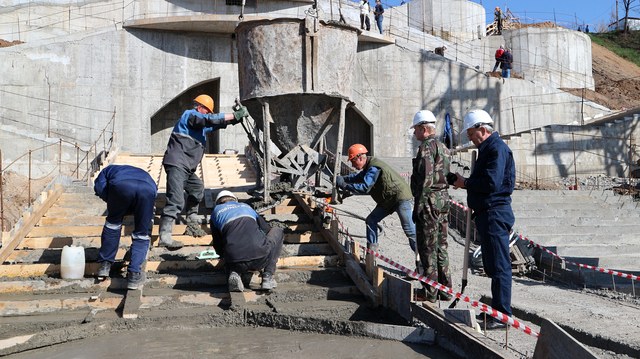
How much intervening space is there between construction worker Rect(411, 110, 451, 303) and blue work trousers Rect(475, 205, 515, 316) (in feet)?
2.27

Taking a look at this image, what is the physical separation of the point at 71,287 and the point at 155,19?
49.7ft

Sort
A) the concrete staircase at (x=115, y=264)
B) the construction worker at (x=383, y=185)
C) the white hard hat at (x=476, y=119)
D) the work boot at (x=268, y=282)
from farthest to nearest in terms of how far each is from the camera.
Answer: the construction worker at (x=383, y=185), the work boot at (x=268, y=282), the concrete staircase at (x=115, y=264), the white hard hat at (x=476, y=119)

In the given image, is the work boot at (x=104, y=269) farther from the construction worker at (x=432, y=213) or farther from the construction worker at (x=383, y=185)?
the construction worker at (x=432, y=213)

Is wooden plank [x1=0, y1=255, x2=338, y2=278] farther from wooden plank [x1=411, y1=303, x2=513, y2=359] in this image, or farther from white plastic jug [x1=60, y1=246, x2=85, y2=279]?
wooden plank [x1=411, y1=303, x2=513, y2=359]

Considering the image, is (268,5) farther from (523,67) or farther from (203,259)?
(203,259)

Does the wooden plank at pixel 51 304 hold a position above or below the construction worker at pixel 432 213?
below

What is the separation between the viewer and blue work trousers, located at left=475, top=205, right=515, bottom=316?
4750mm

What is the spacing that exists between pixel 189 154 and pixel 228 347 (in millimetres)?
3385

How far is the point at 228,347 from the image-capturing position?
4.85 metres

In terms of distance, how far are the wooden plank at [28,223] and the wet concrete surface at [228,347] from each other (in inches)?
92.2

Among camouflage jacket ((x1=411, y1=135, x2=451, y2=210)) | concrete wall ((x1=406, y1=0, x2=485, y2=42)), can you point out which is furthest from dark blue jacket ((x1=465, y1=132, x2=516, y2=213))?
concrete wall ((x1=406, y1=0, x2=485, y2=42))

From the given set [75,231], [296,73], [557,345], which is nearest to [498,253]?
[557,345]

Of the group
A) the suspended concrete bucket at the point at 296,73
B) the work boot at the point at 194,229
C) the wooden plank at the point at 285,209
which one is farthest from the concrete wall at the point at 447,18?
the work boot at the point at 194,229

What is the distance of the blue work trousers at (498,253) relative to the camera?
4750mm
